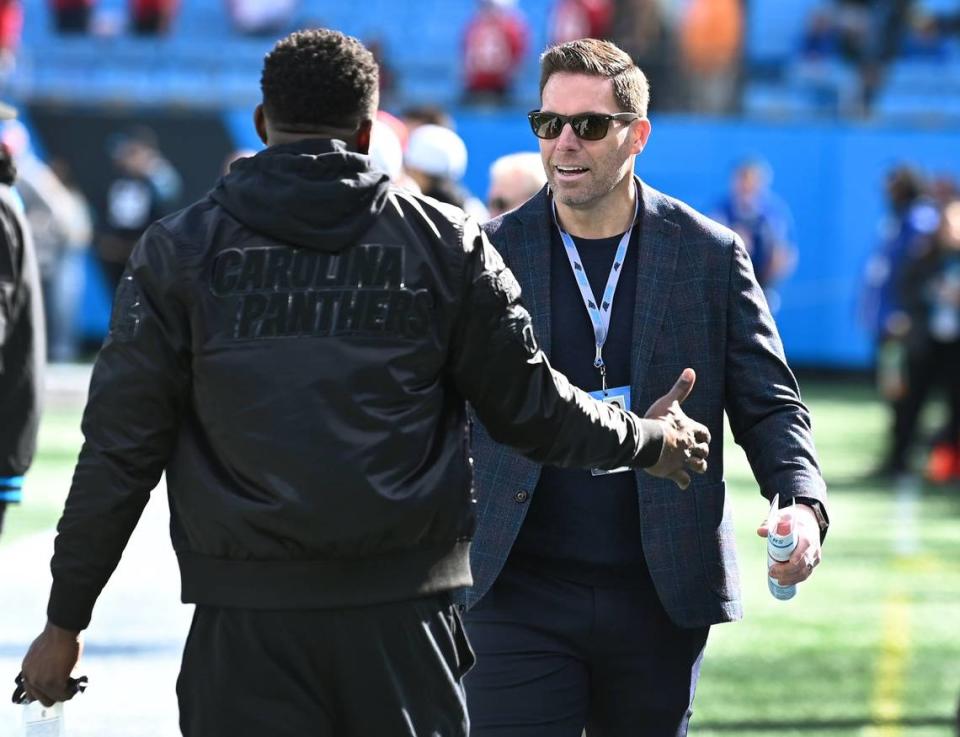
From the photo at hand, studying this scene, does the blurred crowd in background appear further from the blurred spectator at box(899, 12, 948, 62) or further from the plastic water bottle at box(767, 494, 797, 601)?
the plastic water bottle at box(767, 494, 797, 601)

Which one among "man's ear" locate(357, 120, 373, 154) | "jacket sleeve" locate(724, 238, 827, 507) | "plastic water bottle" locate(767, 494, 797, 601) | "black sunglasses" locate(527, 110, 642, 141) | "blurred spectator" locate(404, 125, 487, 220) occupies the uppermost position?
"man's ear" locate(357, 120, 373, 154)

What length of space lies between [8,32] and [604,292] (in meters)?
19.3

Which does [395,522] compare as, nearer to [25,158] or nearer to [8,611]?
[8,611]

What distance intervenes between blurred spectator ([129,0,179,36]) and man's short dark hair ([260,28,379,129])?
71.0 feet

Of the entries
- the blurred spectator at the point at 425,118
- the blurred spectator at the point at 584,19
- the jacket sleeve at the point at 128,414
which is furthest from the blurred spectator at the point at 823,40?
the jacket sleeve at the point at 128,414

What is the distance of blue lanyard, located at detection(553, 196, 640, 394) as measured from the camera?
4.12 meters

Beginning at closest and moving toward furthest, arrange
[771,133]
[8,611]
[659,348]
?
[659,348]
[8,611]
[771,133]

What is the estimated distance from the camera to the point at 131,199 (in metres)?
20.5

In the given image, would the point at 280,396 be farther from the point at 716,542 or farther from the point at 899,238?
the point at 899,238

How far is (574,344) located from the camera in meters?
4.14

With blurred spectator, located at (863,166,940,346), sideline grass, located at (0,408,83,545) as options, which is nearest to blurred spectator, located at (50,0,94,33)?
sideline grass, located at (0,408,83,545)

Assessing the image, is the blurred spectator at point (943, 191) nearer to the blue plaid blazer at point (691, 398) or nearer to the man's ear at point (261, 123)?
the blue plaid blazer at point (691, 398)

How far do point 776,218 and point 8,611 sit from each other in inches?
547

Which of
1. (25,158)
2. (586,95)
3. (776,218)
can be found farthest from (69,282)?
(586,95)
